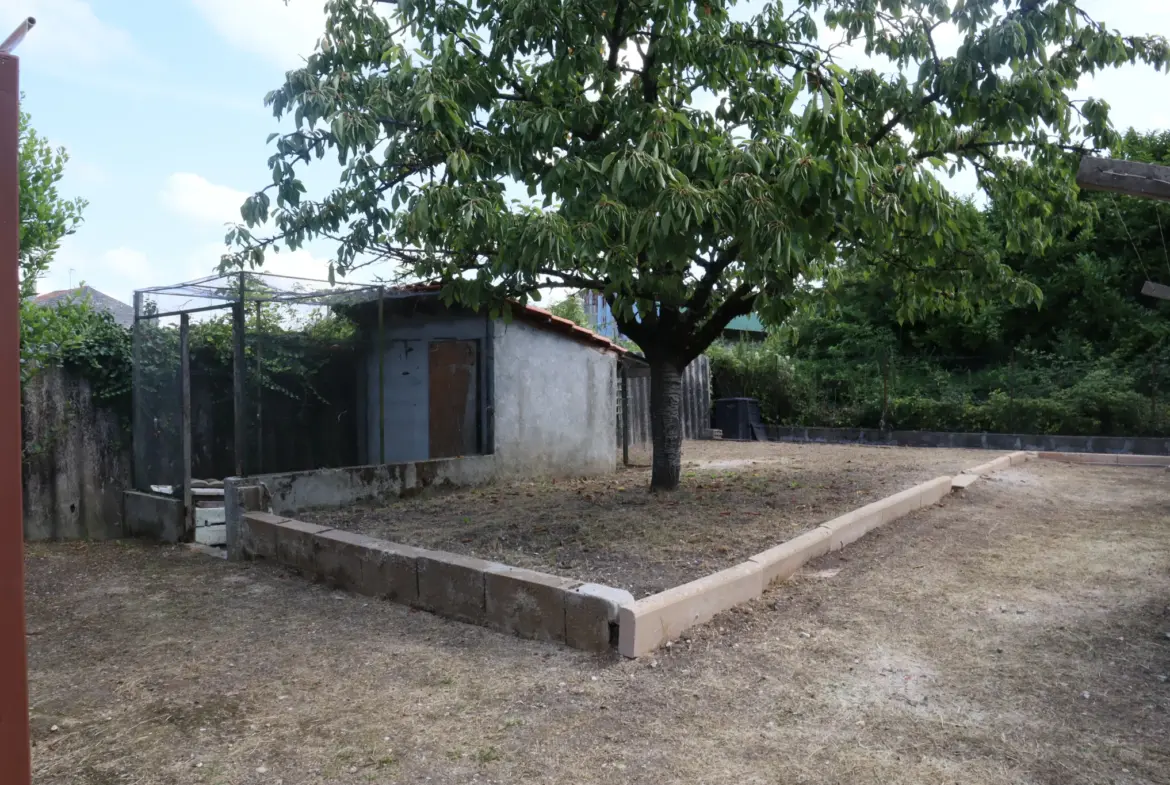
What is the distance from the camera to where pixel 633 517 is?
23.1ft

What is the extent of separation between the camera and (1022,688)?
3689 millimetres

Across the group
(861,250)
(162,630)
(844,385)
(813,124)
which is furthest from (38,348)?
(844,385)

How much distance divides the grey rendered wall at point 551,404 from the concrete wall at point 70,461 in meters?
4.17

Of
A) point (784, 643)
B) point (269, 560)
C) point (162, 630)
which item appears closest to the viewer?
point (784, 643)

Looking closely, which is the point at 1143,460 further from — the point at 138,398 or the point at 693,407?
the point at 138,398

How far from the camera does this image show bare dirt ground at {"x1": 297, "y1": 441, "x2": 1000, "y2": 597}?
5.55 metres

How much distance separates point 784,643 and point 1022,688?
3.76 feet

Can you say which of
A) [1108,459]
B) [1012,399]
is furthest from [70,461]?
[1012,399]

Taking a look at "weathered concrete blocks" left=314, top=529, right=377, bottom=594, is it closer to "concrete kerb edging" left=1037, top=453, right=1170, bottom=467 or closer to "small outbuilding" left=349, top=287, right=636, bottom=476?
"small outbuilding" left=349, top=287, right=636, bottom=476

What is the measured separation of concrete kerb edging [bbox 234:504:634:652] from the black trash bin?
525 inches

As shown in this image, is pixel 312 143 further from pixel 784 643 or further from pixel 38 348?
pixel 784 643

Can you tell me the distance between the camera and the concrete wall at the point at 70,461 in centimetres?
792

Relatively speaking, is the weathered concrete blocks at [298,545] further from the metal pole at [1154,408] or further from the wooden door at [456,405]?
the metal pole at [1154,408]

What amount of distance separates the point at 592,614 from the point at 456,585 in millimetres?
1107
